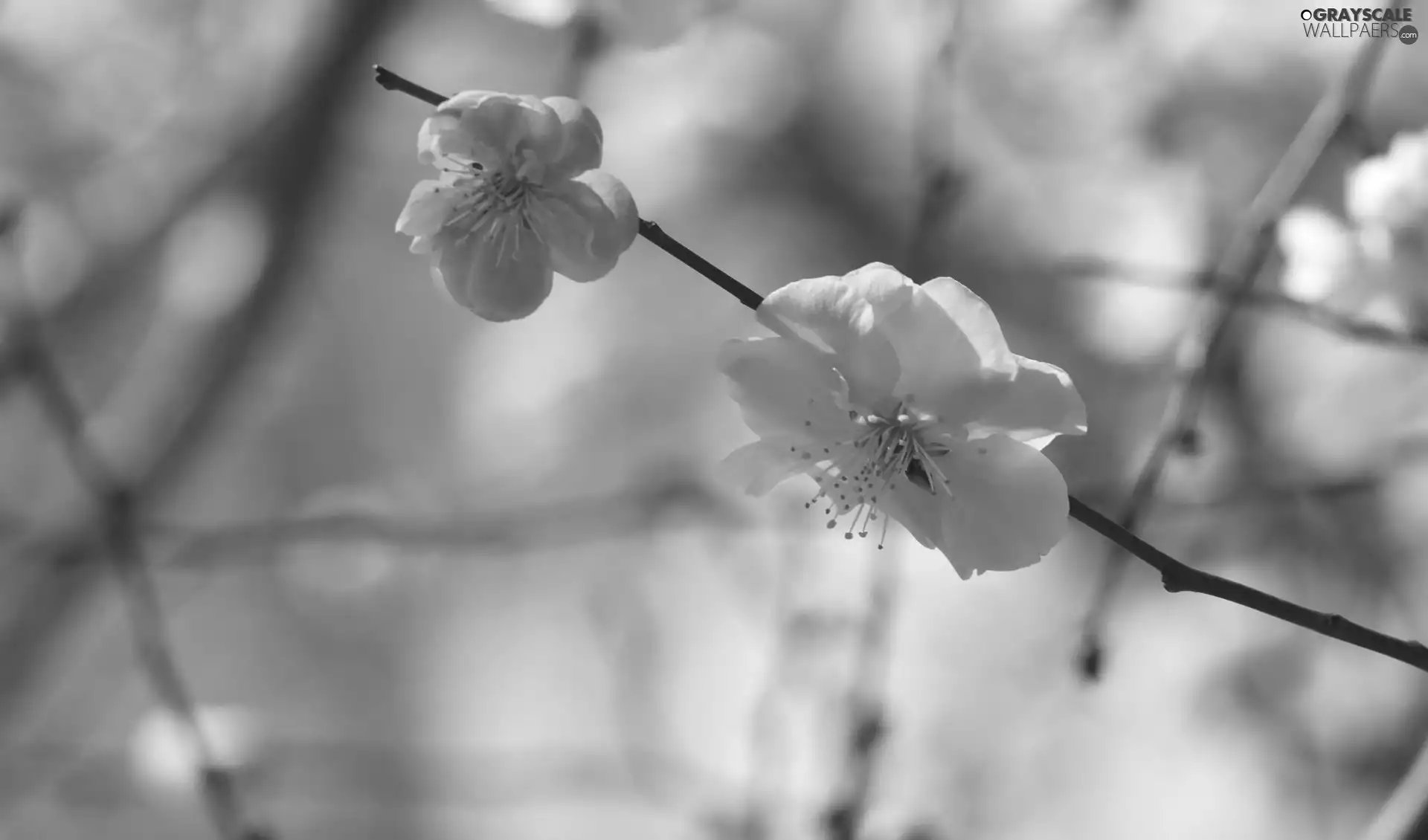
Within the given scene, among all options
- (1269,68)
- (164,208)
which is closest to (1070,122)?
(1269,68)

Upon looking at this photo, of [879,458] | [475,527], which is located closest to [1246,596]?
[879,458]

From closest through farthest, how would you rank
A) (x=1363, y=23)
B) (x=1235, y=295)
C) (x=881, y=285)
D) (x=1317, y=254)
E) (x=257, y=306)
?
(x=881, y=285) → (x=1235, y=295) → (x=1363, y=23) → (x=1317, y=254) → (x=257, y=306)

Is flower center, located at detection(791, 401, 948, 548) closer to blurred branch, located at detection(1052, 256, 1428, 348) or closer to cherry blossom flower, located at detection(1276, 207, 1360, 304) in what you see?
blurred branch, located at detection(1052, 256, 1428, 348)

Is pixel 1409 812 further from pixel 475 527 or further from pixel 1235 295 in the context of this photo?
pixel 475 527

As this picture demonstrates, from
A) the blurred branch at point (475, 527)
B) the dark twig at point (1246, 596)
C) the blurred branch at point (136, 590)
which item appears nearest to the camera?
the dark twig at point (1246, 596)

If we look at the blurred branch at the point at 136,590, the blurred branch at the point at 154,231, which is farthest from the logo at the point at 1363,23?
the blurred branch at the point at 154,231

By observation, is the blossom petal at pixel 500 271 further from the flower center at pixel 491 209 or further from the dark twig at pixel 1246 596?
the dark twig at pixel 1246 596
